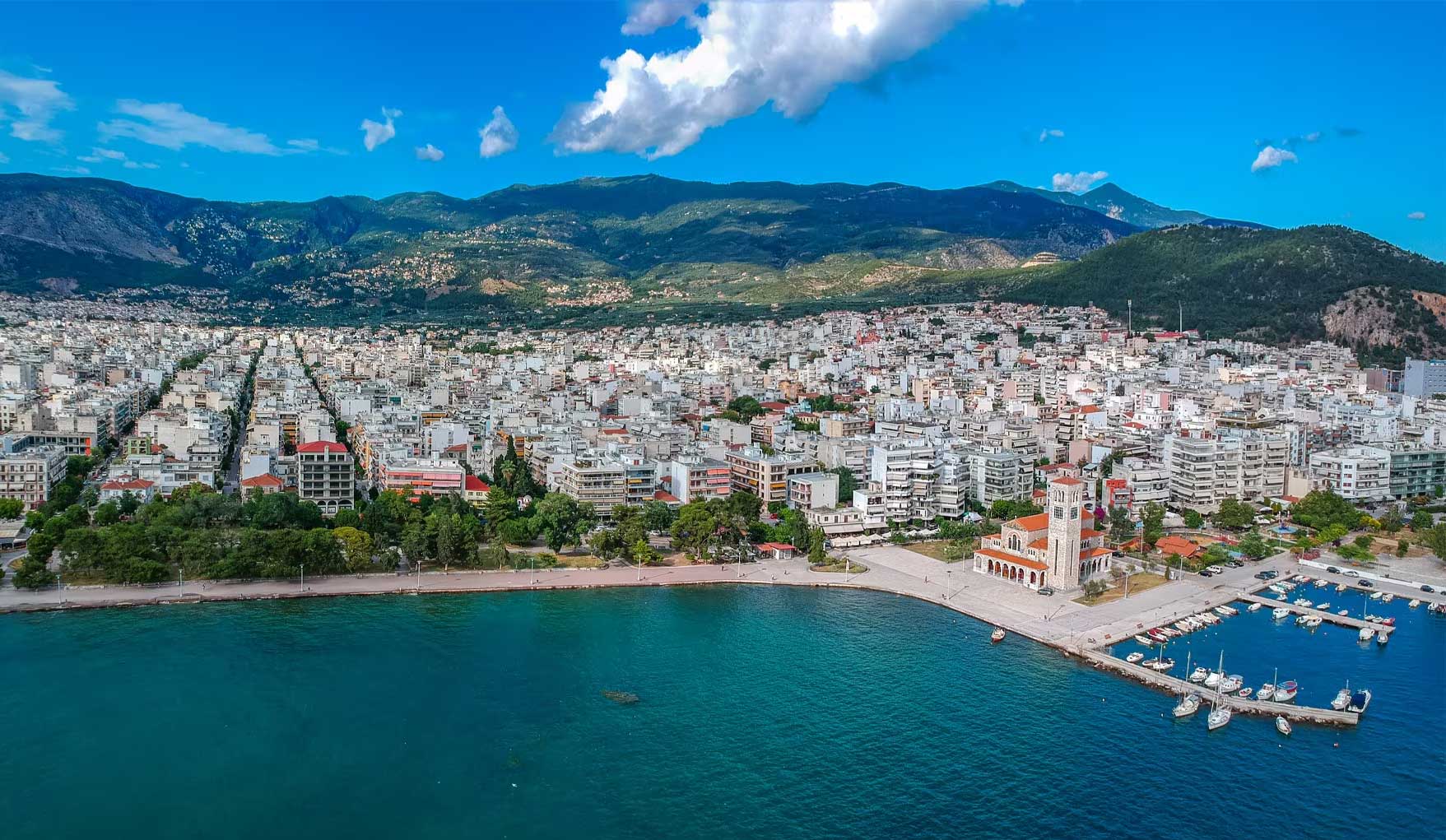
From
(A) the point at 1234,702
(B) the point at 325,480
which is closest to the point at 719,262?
(B) the point at 325,480

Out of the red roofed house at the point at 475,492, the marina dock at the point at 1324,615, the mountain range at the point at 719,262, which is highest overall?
the mountain range at the point at 719,262

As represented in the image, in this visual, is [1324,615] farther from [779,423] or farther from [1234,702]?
[779,423]

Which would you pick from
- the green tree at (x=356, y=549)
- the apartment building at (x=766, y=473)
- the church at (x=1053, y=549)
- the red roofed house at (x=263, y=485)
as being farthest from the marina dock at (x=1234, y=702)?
the red roofed house at (x=263, y=485)

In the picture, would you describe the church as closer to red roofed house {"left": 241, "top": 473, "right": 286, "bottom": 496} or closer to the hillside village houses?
the hillside village houses

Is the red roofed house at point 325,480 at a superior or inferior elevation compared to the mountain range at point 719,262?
inferior

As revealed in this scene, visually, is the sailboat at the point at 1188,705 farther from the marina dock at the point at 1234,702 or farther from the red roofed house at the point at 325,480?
the red roofed house at the point at 325,480

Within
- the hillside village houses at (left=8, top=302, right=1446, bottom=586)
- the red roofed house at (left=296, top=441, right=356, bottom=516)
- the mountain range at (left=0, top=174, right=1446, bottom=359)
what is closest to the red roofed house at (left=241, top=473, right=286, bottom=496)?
the hillside village houses at (left=8, top=302, right=1446, bottom=586)
